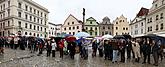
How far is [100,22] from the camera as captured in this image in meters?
91.2

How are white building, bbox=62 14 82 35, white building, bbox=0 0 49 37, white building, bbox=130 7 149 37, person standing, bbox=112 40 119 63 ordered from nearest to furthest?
1. person standing, bbox=112 40 119 63
2. white building, bbox=130 7 149 37
3. white building, bbox=0 0 49 37
4. white building, bbox=62 14 82 35

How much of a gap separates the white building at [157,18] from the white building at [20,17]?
32906mm

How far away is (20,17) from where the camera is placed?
203 feet

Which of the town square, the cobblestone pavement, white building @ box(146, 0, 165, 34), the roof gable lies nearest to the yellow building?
the town square

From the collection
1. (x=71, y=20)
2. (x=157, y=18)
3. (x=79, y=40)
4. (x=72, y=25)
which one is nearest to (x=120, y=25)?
(x=72, y=25)

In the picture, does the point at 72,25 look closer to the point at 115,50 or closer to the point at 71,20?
the point at 71,20

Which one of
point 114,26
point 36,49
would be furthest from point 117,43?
point 114,26

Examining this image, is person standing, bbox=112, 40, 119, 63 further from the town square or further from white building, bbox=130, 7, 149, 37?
white building, bbox=130, 7, 149, 37

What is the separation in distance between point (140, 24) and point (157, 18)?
13954 millimetres

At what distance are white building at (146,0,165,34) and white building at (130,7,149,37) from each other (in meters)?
4.77

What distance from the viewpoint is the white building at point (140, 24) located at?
58.4m

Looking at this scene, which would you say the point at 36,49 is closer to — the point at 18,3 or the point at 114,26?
the point at 18,3

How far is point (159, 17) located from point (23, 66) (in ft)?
126

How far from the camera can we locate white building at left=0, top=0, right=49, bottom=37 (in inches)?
2355
